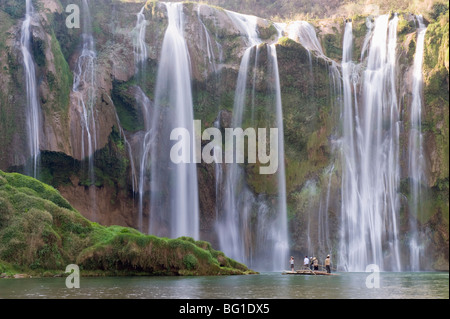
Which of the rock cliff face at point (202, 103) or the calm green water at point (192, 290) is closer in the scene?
the calm green water at point (192, 290)

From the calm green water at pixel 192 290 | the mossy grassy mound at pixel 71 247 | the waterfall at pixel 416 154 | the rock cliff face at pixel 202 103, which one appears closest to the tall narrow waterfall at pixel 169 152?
the rock cliff face at pixel 202 103

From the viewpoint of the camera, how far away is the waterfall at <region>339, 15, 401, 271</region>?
138ft

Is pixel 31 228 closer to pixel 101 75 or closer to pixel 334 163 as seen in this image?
pixel 101 75

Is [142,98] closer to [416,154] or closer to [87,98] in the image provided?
[87,98]

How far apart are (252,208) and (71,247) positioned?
713 inches

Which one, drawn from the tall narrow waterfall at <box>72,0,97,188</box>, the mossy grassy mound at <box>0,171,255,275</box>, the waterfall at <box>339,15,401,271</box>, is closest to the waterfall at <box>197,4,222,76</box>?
the tall narrow waterfall at <box>72,0,97,188</box>

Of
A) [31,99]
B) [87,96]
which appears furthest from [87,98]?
[31,99]

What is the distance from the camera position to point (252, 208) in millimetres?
43188

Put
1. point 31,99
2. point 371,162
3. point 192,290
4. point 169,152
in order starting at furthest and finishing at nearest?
point 371,162 → point 169,152 → point 31,99 → point 192,290

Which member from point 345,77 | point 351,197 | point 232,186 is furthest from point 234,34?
point 351,197

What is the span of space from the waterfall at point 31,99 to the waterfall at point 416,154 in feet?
79.5

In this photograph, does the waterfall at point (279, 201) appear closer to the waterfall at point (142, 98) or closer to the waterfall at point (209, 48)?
the waterfall at point (209, 48)

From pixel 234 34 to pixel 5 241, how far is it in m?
25.7

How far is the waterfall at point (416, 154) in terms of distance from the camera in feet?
141
